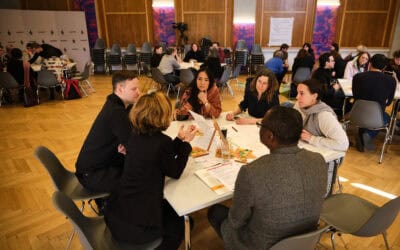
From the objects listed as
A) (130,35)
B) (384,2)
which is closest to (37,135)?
(130,35)

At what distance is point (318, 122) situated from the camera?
97.1 inches

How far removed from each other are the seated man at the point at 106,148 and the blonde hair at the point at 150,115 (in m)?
0.42

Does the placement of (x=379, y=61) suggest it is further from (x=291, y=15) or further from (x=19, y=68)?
(x=291, y=15)

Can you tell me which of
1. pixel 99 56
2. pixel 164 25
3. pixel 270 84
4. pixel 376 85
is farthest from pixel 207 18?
pixel 270 84

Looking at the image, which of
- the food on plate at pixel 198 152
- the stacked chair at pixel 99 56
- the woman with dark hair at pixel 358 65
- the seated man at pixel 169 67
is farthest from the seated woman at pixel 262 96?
the stacked chair at pixel 99 56

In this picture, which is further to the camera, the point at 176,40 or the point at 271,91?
the point at 176,40

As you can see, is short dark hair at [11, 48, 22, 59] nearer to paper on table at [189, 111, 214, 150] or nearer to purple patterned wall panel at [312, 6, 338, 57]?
paper on table at [189, 111, 214, 150]

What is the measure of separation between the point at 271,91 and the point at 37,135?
4115mm

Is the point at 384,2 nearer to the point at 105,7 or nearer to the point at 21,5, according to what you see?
the point at 105,7

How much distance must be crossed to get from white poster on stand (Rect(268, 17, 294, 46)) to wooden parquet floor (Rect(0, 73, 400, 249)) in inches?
209

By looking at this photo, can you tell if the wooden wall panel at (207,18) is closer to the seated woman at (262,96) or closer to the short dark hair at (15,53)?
the short dark hair at (15,53)

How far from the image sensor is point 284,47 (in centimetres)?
804

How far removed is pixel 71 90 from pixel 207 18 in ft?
18.8

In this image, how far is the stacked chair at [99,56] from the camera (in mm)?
10266
